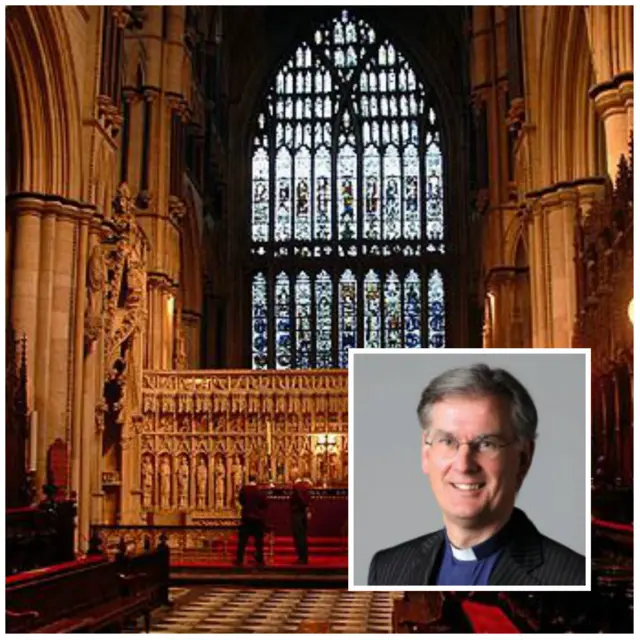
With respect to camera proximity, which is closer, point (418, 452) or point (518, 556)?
point (518, 556)

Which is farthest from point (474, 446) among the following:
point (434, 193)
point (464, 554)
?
point (434, 193)

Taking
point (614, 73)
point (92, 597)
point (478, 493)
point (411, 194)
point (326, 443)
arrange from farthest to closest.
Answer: point (411, 194) → point (326, 443) → point (614, 73) → point (92, 597) → point (478, 493)

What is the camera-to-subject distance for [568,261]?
16172 millimetres

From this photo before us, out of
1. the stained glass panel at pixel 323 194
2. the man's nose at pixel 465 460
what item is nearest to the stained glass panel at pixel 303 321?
the stained glass panel at pixel 323 194

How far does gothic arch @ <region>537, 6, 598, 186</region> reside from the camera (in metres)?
15.4

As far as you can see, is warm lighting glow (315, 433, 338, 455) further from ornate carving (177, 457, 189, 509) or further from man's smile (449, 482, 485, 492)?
man's smile (449, 482, 485, 492)

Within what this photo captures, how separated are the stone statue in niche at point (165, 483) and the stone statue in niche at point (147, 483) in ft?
0.69

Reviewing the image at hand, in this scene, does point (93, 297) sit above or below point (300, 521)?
above

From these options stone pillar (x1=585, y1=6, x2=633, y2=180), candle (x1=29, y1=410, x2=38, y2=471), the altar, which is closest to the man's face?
stone pillar (x1=585, y1=6, x2=633, y2=180)

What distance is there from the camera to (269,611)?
11.7 meters

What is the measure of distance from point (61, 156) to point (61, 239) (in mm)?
1266

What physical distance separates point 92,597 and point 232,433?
11002 mm

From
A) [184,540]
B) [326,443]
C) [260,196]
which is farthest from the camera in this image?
[260,196]

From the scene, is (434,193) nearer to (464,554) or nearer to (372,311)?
(372,311)
